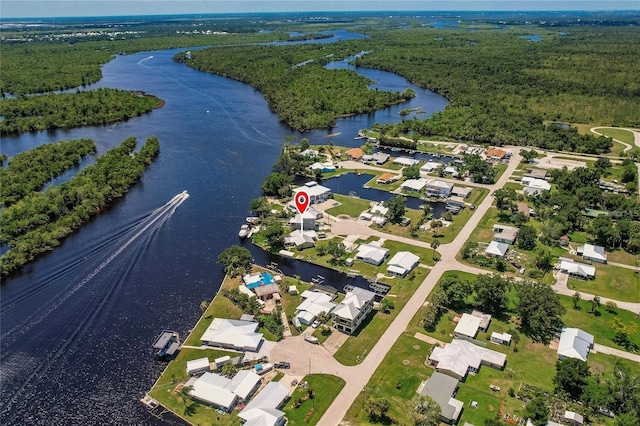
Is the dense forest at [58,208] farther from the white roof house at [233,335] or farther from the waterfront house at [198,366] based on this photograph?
the waterfront house at [198,366]

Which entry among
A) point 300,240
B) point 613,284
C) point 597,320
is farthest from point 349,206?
point 597,320

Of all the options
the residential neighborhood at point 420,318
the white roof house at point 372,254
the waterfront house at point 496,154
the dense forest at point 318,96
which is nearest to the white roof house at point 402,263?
the residential neighborhood at point 420,318

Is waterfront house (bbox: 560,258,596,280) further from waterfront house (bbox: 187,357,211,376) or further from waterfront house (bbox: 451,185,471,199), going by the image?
waterfront house (bbox: 187,357,211,376)

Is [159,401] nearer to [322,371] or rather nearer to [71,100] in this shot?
[322,371]

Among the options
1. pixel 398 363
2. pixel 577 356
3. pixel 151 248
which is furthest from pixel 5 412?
pixel 577 356

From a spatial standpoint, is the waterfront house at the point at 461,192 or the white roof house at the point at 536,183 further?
the white roof house at the point at 536,183

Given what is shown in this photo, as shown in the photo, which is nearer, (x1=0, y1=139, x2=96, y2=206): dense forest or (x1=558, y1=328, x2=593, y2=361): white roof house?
(x1=558, y1=328, x2=593, y2=361): white roof house

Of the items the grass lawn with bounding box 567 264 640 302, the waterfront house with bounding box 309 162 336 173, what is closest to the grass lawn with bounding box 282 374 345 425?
the grass lawn with bounding box 567 264 640 302
